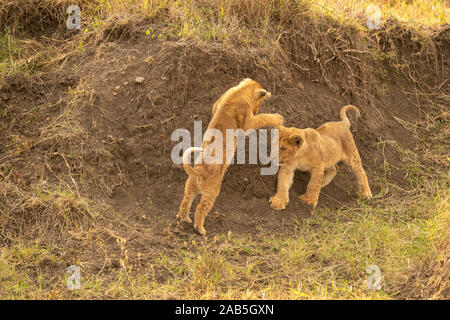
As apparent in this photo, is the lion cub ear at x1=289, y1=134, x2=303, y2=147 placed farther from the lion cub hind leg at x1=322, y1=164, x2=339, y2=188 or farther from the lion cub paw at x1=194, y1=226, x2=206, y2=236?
the lion cub paw at x1=194, y1=226, x2=206, y2=236

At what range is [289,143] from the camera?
6621 millimetres

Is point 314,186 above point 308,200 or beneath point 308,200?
above

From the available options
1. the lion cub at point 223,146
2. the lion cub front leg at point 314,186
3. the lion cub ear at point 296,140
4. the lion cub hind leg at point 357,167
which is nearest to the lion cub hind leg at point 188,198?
the lion cub at point 223,146

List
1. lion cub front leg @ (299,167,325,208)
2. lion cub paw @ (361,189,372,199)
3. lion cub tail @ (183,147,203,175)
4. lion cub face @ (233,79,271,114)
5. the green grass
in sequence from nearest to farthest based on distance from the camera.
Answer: the green grass < lion cub tail @ (183,147,203,175) < lion cub face @ (233,79,271,114) < lion cub front leg @ (299,167,325,208) < lion cub paw @ (361,189,372,199)

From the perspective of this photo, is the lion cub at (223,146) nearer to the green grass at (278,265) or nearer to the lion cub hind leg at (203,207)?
the lion cub hind leg at (203,207)

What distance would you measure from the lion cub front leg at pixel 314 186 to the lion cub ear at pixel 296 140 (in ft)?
1.29

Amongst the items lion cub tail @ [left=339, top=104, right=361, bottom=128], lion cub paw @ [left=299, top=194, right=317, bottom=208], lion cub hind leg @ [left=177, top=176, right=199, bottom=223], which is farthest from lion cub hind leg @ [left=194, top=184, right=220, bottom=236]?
lion cub tail @ [left=339, top=104, right=361, bottom=128]

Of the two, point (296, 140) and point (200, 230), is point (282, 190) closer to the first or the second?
point (296, 140)

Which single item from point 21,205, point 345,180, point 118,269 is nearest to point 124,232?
point 118,269

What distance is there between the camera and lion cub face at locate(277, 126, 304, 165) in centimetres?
660

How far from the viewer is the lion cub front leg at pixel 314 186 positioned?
672cm

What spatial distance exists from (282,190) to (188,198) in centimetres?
A: 125

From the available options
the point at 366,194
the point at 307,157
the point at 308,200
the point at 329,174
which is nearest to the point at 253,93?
the point at 307,157

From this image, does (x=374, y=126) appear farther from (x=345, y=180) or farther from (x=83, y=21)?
(x=83, y=21)
